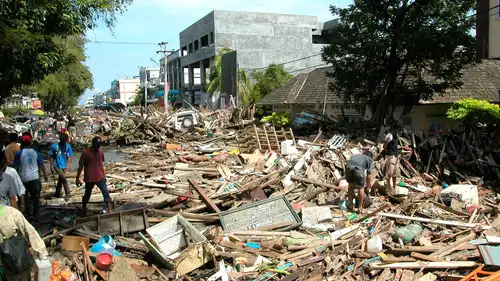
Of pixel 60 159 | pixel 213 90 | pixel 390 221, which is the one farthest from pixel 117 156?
pixel 213 90

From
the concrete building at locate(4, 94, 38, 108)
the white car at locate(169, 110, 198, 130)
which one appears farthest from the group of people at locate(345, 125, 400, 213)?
the concrete building at locate(4, 94, 38, 108)

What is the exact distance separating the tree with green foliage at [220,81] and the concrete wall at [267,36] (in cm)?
330

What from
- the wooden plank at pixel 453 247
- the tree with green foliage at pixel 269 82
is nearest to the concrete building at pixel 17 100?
the tree with green foliage at pixel 269 82

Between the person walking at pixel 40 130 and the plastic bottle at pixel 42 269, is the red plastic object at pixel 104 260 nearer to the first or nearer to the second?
the plastic bottle at pixel 42 269

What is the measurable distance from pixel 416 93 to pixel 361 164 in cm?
1006

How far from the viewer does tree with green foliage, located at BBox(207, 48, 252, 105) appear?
3678cm

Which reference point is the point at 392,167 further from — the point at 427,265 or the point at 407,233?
the point at 427,265

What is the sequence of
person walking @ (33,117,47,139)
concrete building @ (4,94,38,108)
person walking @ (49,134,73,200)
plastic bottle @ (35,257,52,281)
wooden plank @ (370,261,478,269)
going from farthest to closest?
concrete building @ (4,94,38,108) → person walking @ (33,117,47,139) → person walking @ (49,134,73,200) → wooden plank @ (370,261,478,269) → plastic bottle @ (35,257,52,281)

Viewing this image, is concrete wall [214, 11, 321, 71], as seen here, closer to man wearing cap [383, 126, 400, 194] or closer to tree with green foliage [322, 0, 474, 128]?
tree with green foliage [322, 0, 474, 128]

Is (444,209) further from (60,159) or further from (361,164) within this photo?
(60,159)

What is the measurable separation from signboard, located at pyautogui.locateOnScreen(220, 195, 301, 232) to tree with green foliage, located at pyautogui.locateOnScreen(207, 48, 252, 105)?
27.3 meters

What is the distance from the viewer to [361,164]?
8.99m

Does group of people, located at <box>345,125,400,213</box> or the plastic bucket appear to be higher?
group of people, located at <box>345,125,400,213</box>

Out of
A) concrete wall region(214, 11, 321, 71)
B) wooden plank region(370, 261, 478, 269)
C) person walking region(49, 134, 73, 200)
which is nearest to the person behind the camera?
wooden plank region(370, 261, 478, 269)
